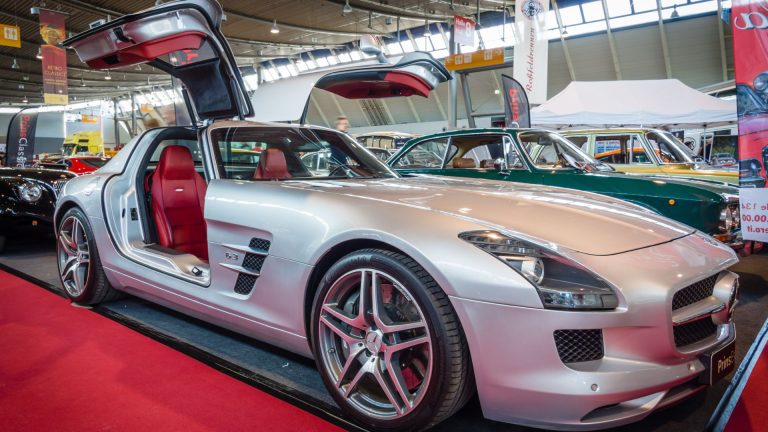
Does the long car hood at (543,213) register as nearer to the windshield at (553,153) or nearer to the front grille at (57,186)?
the windshield at (553,153)

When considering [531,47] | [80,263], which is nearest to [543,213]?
[80,263]

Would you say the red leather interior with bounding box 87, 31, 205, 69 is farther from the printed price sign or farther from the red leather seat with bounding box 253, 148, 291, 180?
the printed price sign

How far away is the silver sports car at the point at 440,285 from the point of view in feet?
5.15

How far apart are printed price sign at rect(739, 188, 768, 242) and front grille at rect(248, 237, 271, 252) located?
10.4 feet

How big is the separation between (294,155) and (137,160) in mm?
1112

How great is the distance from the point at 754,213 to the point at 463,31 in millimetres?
13497

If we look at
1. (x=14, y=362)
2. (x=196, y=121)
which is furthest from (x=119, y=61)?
(x=14, y=362)

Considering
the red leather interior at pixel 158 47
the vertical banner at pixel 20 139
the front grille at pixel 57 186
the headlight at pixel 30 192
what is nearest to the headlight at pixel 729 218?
the red leather interior at pixel 158 47

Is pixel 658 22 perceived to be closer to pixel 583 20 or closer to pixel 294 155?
pixel 583 20

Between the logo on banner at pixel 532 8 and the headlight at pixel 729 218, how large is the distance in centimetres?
813

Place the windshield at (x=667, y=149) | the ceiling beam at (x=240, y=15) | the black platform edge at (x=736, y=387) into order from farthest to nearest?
the ceiling beam at (x=240, y=15)
the windshield at (x=667, y=149)
the black platform edge at (x=736, y=387)

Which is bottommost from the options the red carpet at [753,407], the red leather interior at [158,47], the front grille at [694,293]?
the red carpet at [753,407]

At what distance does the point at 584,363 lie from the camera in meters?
1.57

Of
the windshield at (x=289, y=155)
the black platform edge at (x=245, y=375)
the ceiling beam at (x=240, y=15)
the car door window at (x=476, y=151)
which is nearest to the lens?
the black platform edge at (x=245, y=375)
